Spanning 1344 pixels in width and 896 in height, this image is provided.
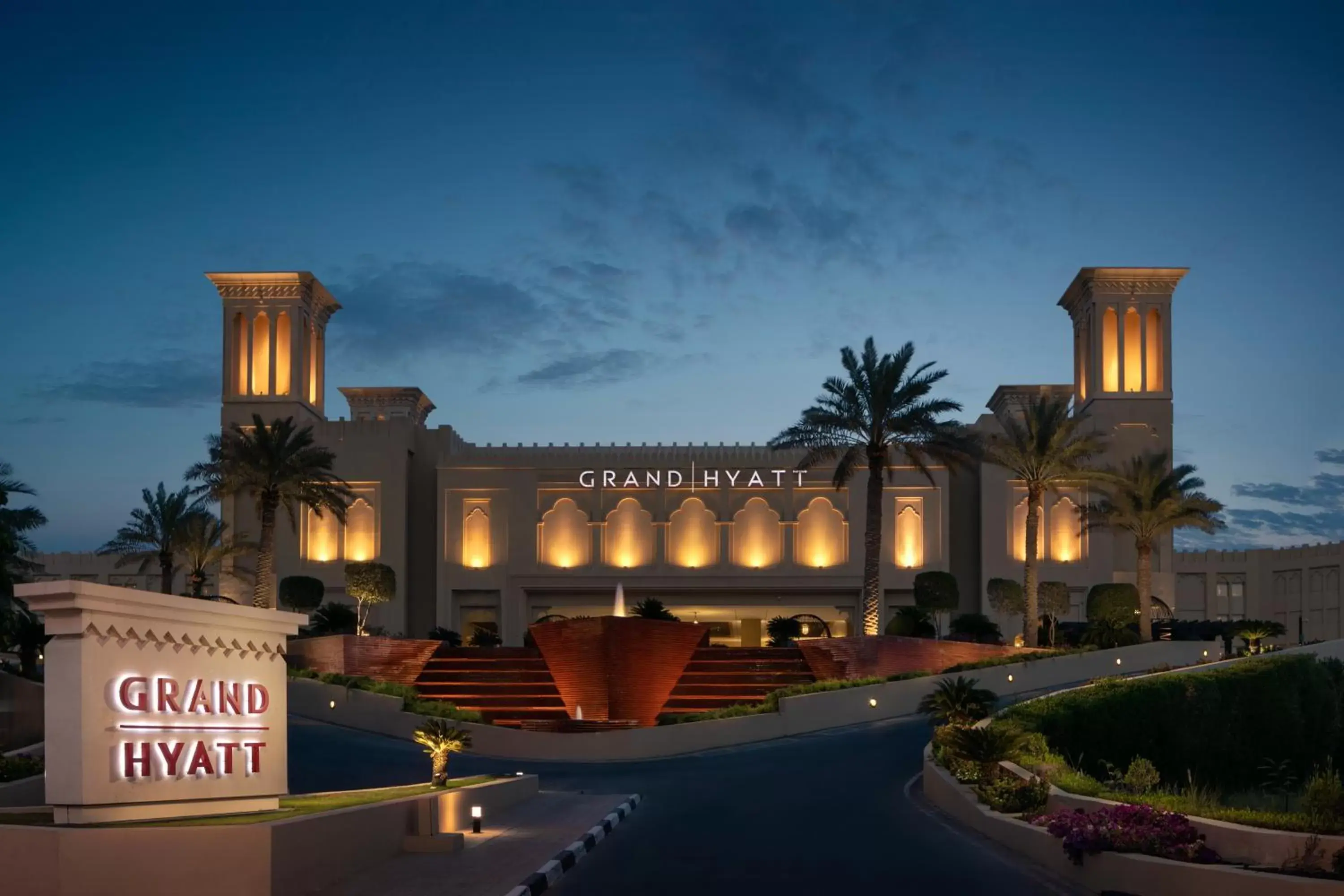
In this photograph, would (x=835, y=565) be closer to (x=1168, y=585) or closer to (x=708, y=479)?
(x=708, y=479)

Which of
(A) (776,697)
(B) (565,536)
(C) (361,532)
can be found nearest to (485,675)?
(A) (776,697)

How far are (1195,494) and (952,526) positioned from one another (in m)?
12.1

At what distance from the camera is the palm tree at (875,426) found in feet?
134

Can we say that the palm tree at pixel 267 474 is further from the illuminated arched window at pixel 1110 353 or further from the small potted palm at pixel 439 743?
the illuminated arched window at pixel 1110 353

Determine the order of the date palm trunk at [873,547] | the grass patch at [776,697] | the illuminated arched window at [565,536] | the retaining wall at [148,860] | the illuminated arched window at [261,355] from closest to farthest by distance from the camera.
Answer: the retaining wall at [148,860]
the grass patch at [776,697]
the date palm trunk at [873,547]
the illuminated arched window at [565,536]
the illuminated arched window at [261,355]

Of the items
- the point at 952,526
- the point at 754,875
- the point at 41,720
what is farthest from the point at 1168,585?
the point at 754,875

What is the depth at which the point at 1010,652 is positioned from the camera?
4197 centimetres

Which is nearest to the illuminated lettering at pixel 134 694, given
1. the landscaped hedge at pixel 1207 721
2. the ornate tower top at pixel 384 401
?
the landscaped hedge at pixel 1207 721

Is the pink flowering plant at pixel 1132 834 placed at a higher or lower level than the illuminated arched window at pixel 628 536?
lower

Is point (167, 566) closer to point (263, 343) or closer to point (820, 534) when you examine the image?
point (263, 343)

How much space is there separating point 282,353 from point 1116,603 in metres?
34.7

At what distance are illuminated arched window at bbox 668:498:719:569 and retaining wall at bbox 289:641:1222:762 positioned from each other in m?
19.4

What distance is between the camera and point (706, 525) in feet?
188

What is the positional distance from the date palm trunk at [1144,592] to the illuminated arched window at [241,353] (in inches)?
1409
